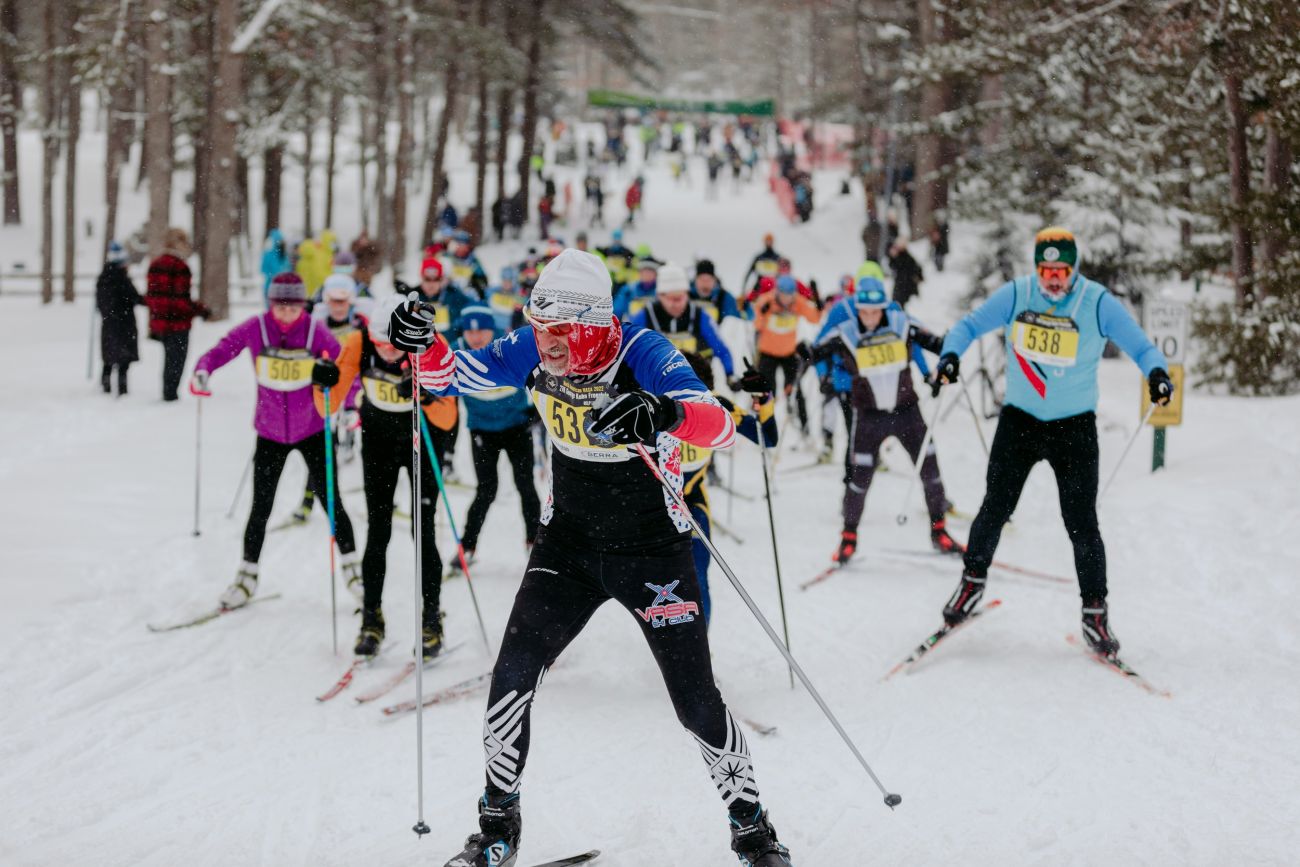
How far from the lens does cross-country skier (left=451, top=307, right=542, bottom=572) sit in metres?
7.78

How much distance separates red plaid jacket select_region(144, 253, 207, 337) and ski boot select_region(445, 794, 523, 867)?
1083cm

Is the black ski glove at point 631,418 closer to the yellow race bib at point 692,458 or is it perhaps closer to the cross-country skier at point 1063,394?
the yellow race bib at point 692,458

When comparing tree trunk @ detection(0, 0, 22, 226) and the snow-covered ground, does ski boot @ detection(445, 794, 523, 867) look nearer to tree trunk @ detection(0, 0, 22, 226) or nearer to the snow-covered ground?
the snow-covered ground

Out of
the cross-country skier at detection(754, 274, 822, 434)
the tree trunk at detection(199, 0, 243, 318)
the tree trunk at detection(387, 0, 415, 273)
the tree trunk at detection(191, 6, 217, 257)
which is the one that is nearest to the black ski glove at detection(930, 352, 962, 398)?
the cross-country skier at detection(754, 274, 822, 434)

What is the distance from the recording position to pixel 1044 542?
8984 mm

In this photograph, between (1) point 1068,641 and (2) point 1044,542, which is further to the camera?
(2) point 1044,542

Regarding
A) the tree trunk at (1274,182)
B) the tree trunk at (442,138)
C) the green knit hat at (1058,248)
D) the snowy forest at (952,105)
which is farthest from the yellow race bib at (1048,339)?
the tree trunk at (442,138)

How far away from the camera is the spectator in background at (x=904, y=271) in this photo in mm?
18656

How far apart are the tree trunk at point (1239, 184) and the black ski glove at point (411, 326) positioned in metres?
10.7

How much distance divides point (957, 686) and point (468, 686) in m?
2.62

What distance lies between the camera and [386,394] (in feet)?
20.4

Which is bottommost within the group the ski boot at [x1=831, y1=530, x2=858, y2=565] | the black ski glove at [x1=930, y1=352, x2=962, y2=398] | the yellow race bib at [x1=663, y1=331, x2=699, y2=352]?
the ski boot at [x1=831, y1=530, x2=858, y2=565]

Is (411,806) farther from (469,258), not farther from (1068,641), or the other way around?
(469,258)

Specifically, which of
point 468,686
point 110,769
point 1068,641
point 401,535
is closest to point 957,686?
point 1068,641
